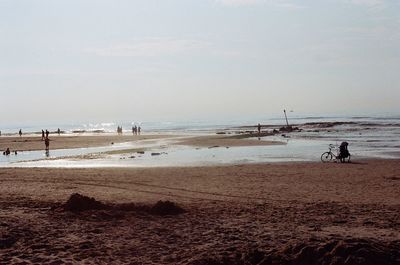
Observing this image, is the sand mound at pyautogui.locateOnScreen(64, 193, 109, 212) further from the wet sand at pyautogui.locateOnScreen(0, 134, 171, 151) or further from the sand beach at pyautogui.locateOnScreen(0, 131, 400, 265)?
the wet sand at pyautogui.locateOnScreen(0, 134, 171, 151)

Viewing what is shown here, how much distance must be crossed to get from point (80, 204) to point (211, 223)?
152 inches

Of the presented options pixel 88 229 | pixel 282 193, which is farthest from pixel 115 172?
pixel 88 229

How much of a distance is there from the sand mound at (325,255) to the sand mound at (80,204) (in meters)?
5.30

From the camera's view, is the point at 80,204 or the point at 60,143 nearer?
the point at 80,204

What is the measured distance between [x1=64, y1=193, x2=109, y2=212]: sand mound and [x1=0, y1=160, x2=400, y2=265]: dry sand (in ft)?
0.79

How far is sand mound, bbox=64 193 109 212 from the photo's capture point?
12258 mm

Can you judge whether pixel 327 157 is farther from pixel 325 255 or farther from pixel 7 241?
pixel 7 241

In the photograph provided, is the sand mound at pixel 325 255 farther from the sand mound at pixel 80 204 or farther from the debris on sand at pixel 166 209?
the sand mound at pixel 80 204

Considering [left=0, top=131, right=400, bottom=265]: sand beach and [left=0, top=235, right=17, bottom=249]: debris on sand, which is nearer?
[left=0, top=131, right=400, bottom=265]: sand beach

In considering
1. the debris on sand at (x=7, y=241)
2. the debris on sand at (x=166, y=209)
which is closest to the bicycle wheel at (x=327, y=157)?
the debris on sand at (x=166, y=209)

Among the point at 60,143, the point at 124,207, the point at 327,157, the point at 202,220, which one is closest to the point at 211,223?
the point at 202,220

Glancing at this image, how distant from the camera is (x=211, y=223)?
1105cm

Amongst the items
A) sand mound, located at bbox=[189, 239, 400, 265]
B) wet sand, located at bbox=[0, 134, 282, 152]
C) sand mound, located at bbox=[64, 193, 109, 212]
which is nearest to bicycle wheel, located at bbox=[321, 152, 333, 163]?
wet sand, located at bbox=[0, 134, 282, 152]

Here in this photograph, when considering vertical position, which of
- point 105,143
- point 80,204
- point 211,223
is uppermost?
point 105,143
